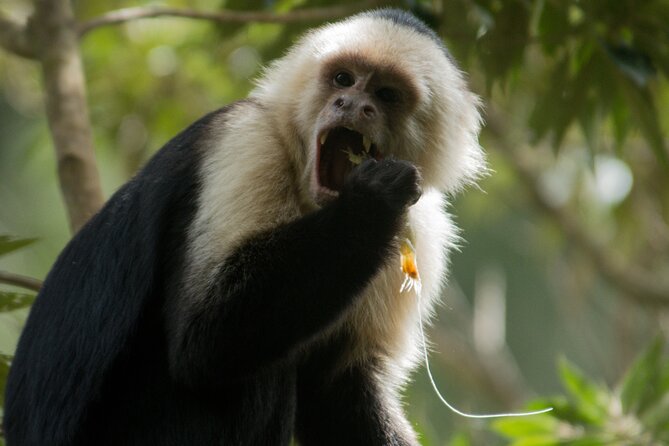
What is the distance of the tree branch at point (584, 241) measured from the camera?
8.61 m

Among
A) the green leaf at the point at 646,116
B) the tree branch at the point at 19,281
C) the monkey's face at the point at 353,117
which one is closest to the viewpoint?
the monkey's face at the point at 353,117

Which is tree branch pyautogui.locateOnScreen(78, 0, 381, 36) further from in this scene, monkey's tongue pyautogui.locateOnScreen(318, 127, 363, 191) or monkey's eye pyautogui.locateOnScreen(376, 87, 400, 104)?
monkey's tongue pyautogui.locateOnScreen(318, 127, 363, 191)

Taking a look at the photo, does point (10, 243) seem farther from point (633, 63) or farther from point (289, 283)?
point (633, 63)

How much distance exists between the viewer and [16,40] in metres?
5.51

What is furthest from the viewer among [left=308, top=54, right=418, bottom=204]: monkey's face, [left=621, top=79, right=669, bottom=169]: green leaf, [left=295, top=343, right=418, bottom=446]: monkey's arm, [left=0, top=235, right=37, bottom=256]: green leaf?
[left=621, top=79, right=669, bottom=169]: green leaf

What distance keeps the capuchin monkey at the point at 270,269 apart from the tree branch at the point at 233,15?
0.61 m

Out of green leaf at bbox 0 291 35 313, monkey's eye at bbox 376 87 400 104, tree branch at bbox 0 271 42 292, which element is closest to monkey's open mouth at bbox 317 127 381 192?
monkey's eye at bbox 376 87 400 104

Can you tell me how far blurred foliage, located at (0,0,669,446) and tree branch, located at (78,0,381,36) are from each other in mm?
251

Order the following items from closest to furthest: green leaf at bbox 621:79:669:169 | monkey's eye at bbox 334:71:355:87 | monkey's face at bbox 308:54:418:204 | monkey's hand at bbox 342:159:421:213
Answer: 1. monkey's hand at bbox 342:159:421:213
2. monkey's face at bbox 308:54:418:204
3. monkey's eye at bbox 334:71:355:87
4. green leaf at bbox 621:79:669:169

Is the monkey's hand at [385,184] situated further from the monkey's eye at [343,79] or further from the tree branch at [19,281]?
the tree branch at [19,281]

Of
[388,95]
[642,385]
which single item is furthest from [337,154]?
[642,385]

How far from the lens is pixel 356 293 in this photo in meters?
4.12

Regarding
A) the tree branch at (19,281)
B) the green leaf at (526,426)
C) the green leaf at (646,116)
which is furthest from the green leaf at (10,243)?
the green leaf at (646,116)

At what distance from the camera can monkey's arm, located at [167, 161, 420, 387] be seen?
13.2 ft
